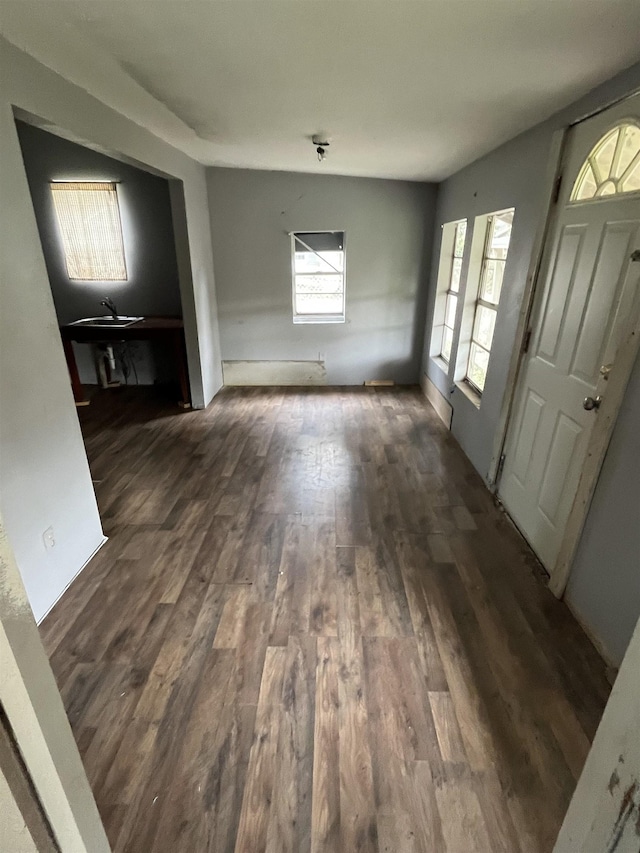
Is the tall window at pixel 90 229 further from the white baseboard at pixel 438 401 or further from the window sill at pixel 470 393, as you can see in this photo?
the window sill at pixel 470 393

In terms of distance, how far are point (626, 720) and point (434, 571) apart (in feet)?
5.56

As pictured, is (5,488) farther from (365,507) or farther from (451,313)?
(451,313)

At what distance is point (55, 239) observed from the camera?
15.9 ft

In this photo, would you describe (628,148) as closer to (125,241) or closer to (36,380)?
(36,380)

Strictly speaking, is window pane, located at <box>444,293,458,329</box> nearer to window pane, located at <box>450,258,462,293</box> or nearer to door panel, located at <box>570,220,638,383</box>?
window pane, located at <box>450,258,462,293</box>

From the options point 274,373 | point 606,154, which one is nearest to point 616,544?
point 606,154

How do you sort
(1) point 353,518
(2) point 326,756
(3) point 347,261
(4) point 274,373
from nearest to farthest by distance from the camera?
(2) point 326,756, (1) point 353,518, (3) point 347,261, (4) point 274,373

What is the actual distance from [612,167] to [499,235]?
1495mm

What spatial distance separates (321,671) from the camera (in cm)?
178

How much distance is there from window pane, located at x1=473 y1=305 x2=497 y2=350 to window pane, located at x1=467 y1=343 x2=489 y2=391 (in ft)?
0.28

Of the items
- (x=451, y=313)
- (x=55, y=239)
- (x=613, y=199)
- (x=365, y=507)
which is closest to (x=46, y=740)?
(x=365, y=507)

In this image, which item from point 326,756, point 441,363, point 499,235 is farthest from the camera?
point 441,363

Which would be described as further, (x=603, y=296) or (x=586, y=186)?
(x=586, y=186)

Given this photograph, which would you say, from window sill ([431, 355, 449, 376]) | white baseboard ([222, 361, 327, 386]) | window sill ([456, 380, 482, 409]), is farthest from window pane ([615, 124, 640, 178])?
white baseboard ([222, 361, 327, 386])
